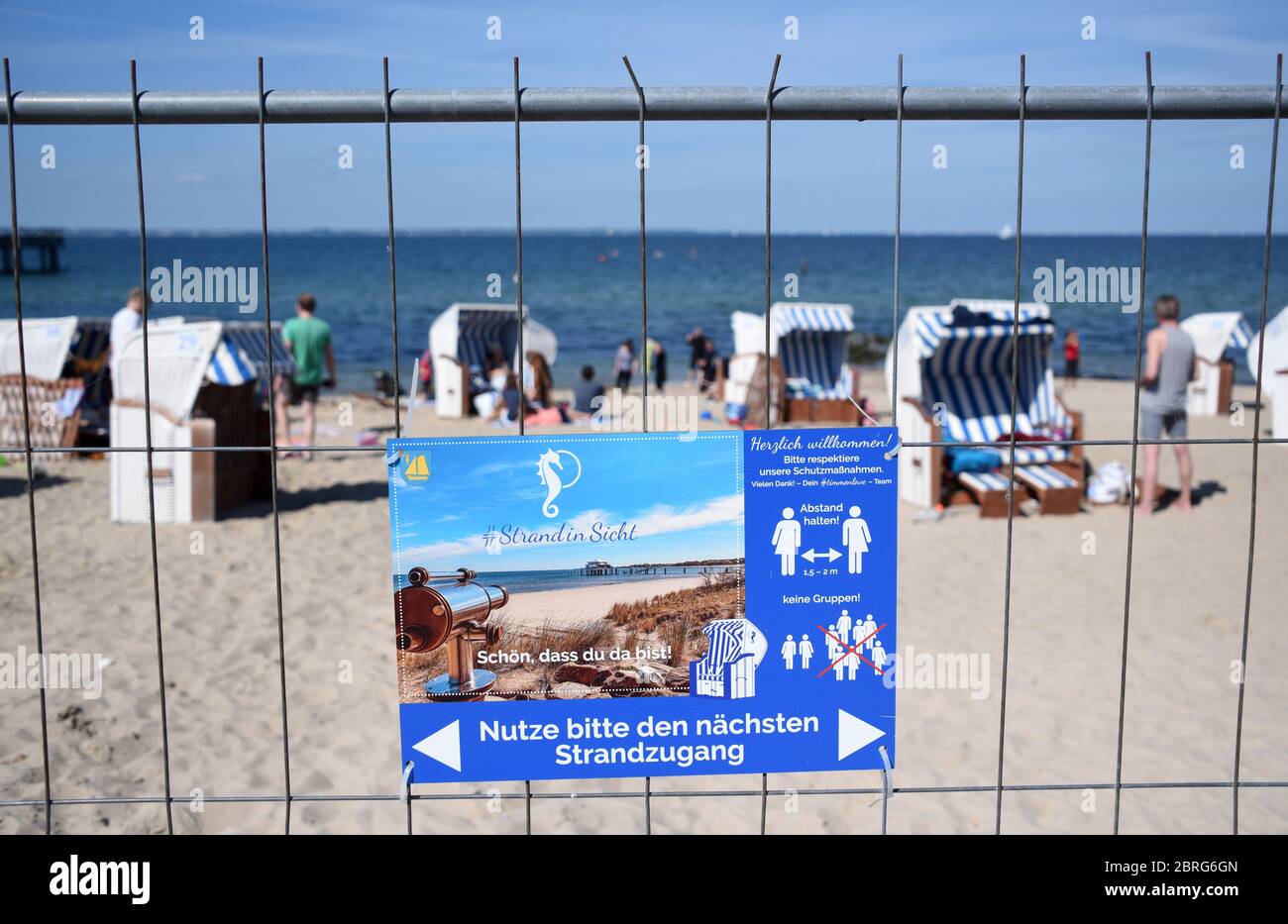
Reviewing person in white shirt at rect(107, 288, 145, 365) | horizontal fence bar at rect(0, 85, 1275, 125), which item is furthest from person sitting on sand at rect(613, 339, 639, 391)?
horizontal fence bar at rect(0, 85, 1275, 125)

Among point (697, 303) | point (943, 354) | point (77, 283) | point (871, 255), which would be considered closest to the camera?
point (943, 354)

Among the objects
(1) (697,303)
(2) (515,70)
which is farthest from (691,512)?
(1) (697,303)

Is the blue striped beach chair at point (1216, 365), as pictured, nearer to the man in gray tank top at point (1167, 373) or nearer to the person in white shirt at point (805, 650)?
the man in gray tank top at point (1167, 373)

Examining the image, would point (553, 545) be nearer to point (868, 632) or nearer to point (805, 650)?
point (805, 650)

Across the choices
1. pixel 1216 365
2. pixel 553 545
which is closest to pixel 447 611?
pixel 553 545

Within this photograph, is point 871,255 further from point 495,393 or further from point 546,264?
point 495,393

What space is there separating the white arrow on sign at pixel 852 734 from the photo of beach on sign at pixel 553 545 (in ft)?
1.46

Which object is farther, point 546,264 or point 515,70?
point 546,264

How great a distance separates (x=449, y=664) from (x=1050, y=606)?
6196mm

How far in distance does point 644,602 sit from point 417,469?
0.60m

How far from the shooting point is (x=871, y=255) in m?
109

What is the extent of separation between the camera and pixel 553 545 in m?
2.41

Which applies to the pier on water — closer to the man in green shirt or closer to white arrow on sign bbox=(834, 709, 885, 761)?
white arrow on sign bbox=(834, 709, 885, 761)

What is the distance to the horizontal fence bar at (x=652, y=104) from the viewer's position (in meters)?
2.40
